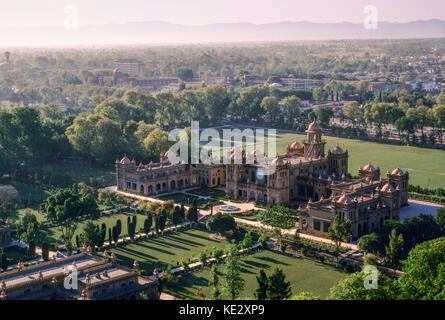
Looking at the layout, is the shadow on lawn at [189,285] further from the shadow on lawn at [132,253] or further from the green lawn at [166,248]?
the shadow on lawn at [132,253]

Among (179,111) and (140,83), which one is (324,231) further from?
(140,83)

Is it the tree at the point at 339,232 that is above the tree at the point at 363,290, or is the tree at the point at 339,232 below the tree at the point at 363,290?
below

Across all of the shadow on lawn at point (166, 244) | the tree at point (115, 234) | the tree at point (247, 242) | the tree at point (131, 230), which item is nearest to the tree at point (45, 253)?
the tree at point (115, 234)

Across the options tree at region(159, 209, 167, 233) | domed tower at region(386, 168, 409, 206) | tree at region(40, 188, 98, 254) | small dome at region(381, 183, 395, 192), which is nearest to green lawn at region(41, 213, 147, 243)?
tree at region(40, 188, 98, 254)
